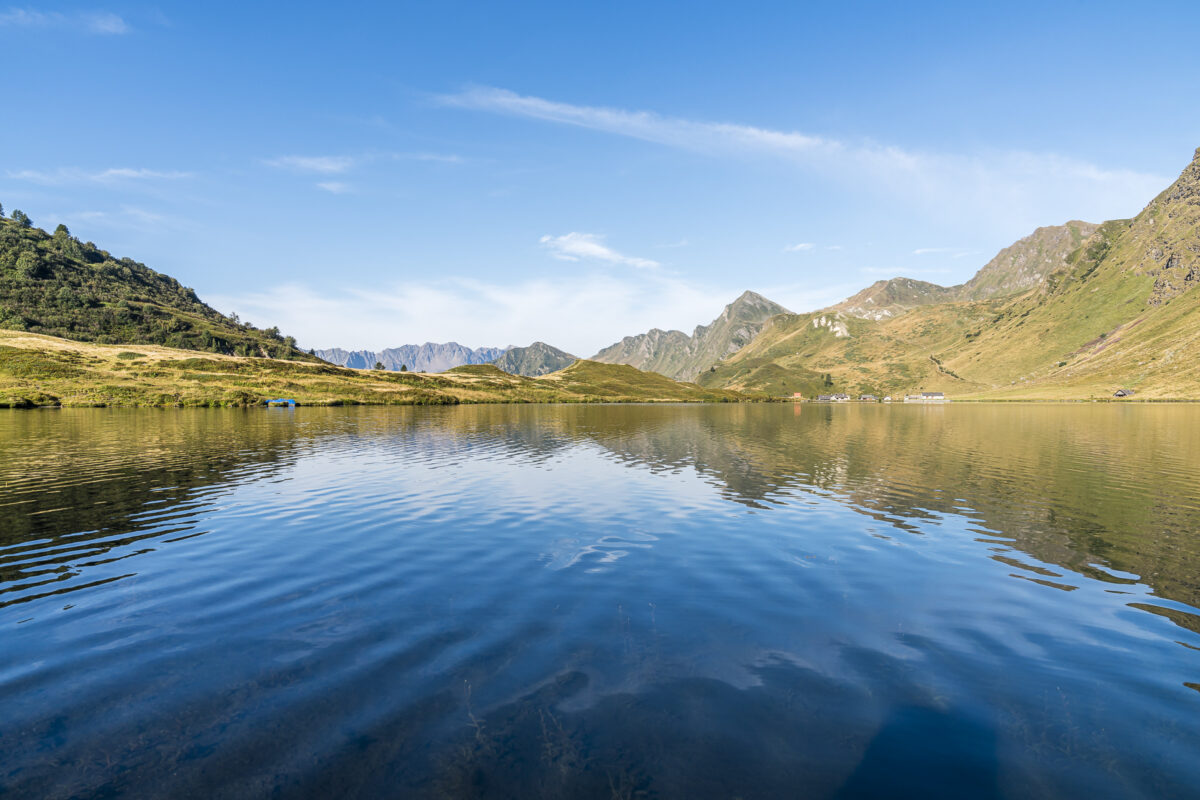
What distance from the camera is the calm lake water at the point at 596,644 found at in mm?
9781

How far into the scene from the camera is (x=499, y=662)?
1384 cm

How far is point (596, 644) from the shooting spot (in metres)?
15.0

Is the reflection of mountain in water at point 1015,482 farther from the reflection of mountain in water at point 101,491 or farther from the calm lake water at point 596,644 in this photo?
the reflection of mountain in water at point 101,491

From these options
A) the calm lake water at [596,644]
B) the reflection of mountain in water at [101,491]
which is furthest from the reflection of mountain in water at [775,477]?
the calm lake water at [596,644]

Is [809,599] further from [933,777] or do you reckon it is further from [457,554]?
[457,554]

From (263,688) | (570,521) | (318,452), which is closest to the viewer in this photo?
(263,688)

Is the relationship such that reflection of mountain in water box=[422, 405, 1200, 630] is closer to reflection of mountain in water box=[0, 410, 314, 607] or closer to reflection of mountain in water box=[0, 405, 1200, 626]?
reflection of mountain in water box=[0, 405, 1200, 626]

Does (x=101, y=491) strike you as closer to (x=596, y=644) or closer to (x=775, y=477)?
(x=596, y=644)

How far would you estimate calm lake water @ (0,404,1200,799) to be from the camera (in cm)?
978

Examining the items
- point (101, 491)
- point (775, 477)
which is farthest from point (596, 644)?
point (101, 491)

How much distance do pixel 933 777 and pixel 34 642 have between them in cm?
2372

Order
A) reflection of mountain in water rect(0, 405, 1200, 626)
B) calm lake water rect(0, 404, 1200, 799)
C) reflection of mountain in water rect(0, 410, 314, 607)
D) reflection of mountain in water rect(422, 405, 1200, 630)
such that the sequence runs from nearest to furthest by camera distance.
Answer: calm lake water rect(0, 404, 1200, 799) → reflection of mountain in water rect(0, 410, 314, 607) → reflection of mountain in water rect(0, 405, 1200, 626) → reflection of mountain in water rect(422, 405, 1200, 630)

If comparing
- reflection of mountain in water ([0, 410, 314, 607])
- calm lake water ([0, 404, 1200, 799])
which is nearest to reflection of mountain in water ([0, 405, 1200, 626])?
reflection of mountain in water ([0, 410, 314, 607])

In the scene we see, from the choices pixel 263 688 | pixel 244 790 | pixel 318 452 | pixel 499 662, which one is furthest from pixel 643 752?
pixel 318 452
